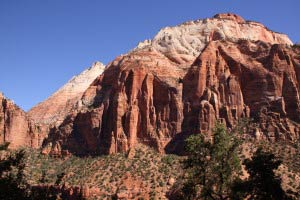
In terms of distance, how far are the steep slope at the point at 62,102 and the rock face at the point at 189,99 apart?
16567mm

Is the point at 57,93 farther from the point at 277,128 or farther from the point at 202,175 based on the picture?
the point at 202,175

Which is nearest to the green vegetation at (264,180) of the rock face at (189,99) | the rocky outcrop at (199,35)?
the rock face at (189,99)

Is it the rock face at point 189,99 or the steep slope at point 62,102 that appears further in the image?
the steep slope at point 62,102

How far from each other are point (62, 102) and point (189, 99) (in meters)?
59.2

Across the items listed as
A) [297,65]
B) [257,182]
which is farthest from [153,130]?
[257,182]

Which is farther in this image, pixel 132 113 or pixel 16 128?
pixel 16 128

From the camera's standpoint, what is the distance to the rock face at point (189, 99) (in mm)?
87062

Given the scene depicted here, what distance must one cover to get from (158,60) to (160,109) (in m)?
13.8

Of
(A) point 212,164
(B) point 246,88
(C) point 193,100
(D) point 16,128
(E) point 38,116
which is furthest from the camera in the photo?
(E) point 38,116

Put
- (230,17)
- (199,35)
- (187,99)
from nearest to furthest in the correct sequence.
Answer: (187,99), (199,35), (230,17)

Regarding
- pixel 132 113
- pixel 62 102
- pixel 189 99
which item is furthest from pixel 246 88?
pixel 62 102

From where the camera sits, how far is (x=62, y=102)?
141m

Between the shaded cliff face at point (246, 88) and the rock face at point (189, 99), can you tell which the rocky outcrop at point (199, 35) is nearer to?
the rock face at point (189, 99)

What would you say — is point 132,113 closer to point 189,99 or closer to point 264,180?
point 189,99
